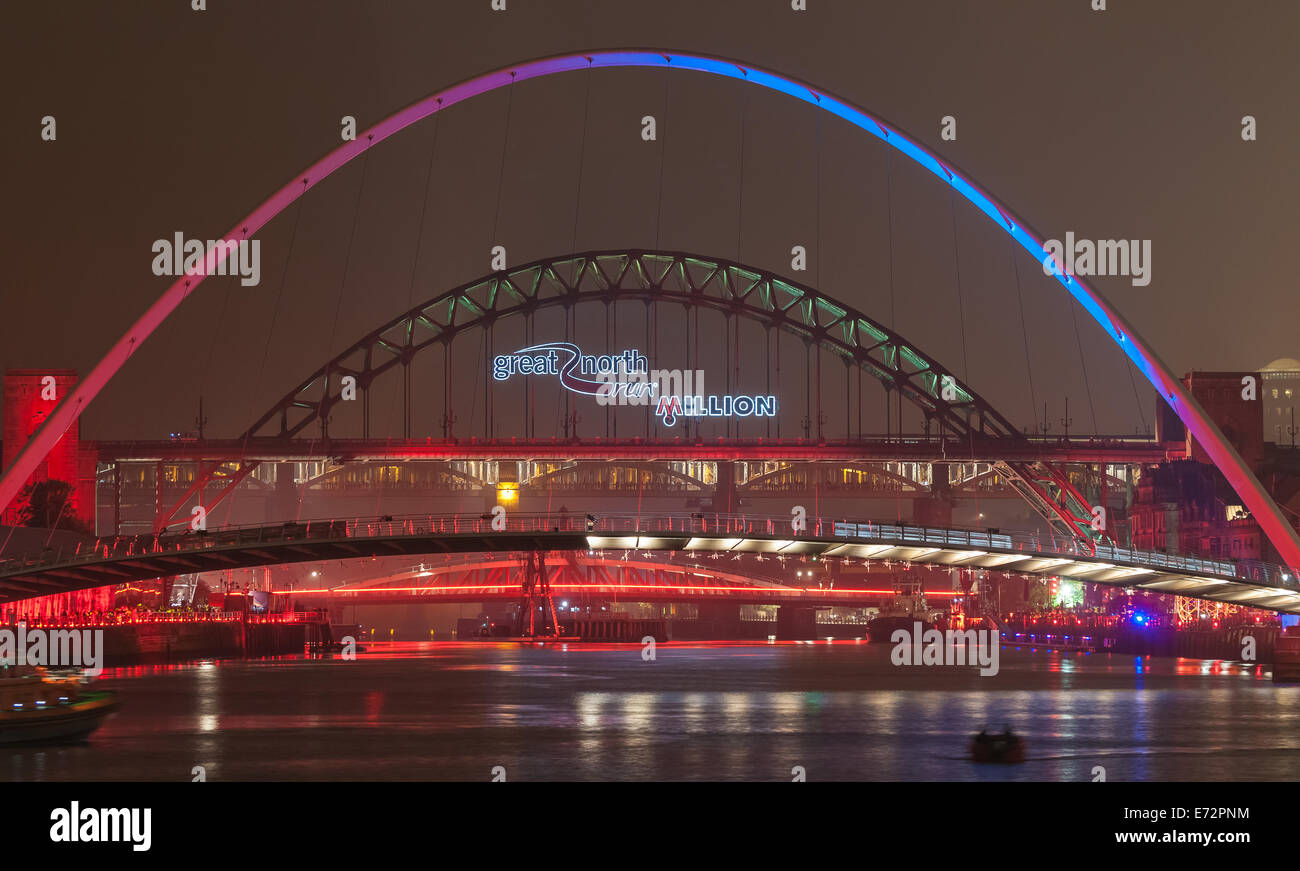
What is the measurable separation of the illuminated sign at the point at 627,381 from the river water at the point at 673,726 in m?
62.5

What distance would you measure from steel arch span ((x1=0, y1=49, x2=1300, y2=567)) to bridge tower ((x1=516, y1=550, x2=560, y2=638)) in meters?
85.1

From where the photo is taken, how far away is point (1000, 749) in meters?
37.9

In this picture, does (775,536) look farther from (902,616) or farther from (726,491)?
(902,616)

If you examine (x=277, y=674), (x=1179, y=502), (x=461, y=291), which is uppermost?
(x=461, y=291)

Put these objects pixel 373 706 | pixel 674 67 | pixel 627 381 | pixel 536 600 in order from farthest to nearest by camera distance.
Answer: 1. pixel 536 600
2. pixel 627 381
3. pixel 674 67
4. pixel 373 706

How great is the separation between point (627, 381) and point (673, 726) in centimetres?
10323

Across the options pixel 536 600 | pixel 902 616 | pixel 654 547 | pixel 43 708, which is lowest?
pixel 902 616

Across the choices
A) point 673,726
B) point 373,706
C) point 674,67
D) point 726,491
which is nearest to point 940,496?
point 726,491

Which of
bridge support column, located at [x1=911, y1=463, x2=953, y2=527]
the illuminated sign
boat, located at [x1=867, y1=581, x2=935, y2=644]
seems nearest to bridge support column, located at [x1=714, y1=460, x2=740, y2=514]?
the illuminated sign

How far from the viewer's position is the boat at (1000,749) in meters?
37.6
